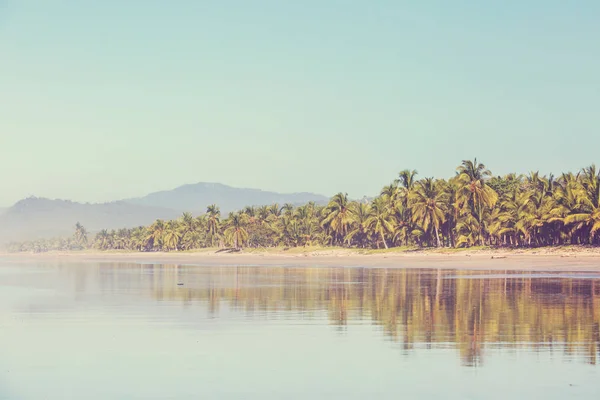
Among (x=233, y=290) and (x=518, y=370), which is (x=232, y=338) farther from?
(x=233, y=290)

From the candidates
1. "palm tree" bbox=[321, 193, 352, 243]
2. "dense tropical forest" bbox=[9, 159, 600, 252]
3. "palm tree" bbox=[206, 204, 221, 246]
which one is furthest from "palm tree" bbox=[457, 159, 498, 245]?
"palm tree" bbox=[206, 204, 221, 246]

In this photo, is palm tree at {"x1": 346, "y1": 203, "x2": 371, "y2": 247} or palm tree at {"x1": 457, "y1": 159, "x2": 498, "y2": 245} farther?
palm tree at {"x1": 346, "y1": 203, "x2": 371, "y2": 247}

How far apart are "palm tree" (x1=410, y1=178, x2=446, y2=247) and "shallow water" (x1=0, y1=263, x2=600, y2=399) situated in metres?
66.9

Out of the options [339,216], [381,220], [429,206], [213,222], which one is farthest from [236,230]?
[429,206]

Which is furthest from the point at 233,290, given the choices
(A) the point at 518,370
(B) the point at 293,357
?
(A) the point at 518,370

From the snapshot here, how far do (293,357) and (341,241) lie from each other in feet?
388

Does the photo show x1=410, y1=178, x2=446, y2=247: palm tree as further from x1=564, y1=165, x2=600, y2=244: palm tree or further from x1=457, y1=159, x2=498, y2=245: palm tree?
x1=564, y1=165, x2=600, y2=244: palm tree

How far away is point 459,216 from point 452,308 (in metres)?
74.4

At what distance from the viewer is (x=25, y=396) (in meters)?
12.7

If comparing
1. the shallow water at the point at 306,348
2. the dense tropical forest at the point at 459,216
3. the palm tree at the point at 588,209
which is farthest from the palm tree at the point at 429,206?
the shallow water at the point at 306,348

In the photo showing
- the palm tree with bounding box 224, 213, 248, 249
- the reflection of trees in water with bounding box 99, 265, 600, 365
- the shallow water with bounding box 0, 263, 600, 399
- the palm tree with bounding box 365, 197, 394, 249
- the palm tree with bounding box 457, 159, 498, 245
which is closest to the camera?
the shallow water with bounding box 0, 263, 600, 399

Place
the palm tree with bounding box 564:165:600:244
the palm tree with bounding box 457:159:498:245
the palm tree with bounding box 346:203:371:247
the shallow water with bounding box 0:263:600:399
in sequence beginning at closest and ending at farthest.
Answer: the shallow water with bounding box 0:263:600:399, the palm tree with bounding box 564:165:600:244, the palm tree with bounding box 457:159:498:245, the palm tree with bounding box 346:203:371:247

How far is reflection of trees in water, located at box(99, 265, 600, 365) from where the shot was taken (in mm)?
18219

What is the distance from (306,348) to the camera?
17.7 meters
